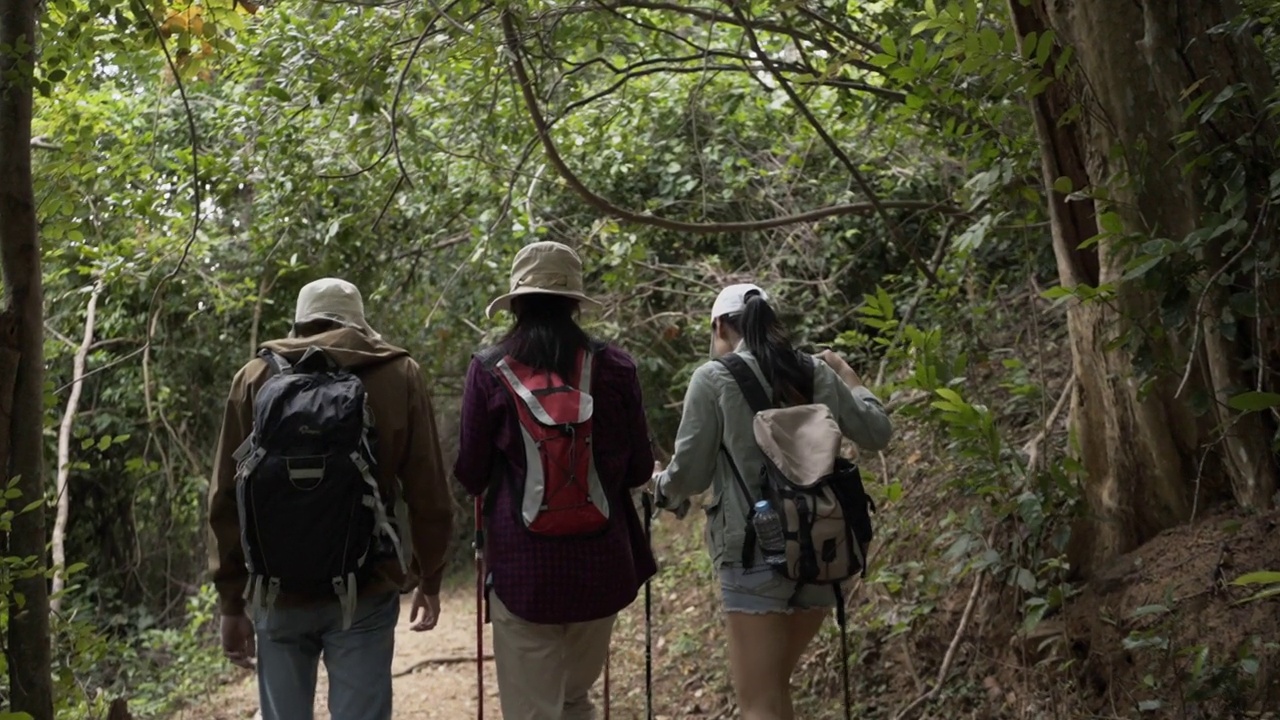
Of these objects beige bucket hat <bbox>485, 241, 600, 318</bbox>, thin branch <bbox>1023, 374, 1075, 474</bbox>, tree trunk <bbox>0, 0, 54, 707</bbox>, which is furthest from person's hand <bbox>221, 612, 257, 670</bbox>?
thin branch <bbox>1023, 374, 1075, 474</bbox>

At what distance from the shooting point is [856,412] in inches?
171

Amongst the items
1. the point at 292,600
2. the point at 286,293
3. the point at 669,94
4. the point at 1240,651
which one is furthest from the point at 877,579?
the point at 286,293

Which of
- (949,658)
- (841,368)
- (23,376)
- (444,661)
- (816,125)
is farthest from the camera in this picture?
(444,661)

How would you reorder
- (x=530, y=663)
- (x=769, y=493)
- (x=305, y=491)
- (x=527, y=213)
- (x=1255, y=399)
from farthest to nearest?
(x=527, y=213) → (x=769, y=493) → (x=530, y=663) → (x=305, y=491) → (x=1255, y=399)

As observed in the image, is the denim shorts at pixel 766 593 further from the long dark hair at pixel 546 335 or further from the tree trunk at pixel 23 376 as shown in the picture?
the tree trunk at pixel 23 376

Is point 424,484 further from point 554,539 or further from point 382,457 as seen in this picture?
point 554,539

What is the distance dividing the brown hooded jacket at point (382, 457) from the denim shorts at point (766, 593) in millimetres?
1006

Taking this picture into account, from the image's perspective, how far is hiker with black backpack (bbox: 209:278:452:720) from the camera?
143 inches

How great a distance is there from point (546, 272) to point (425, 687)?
5343mm

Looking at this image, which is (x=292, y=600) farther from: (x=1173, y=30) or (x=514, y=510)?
(x=1173, y=30)

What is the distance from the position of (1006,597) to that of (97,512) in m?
10.1

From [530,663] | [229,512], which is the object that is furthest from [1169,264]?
[229,512]

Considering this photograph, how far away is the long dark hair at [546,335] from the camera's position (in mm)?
3959

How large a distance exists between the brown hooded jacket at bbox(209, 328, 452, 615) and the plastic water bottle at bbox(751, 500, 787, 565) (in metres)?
1.07
